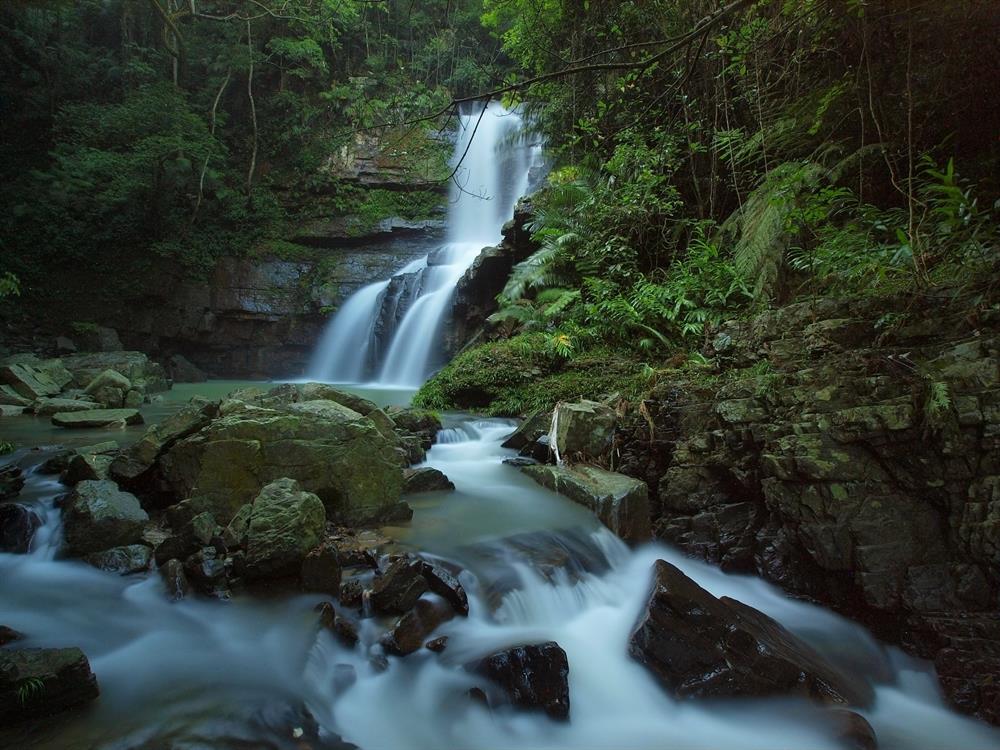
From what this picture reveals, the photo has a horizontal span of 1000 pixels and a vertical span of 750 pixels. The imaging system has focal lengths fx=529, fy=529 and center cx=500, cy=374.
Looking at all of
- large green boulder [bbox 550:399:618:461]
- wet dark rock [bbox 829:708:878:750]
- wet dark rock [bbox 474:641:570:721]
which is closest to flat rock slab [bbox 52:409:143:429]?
large green boulder [bbox 550:399:618:461]

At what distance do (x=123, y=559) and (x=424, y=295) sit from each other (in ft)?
38.4

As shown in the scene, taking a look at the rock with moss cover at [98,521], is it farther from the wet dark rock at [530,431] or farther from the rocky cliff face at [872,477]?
the rocky cliff face at [872,477]

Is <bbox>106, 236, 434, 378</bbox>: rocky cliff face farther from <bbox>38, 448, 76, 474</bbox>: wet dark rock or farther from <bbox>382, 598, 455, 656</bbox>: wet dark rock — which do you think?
<bbox>382, 598, 455, 656</bbox>: wet dark rock

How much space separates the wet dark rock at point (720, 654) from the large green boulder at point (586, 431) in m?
2.01

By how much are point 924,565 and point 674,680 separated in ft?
5.53

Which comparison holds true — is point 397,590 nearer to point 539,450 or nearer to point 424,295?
point 539,450

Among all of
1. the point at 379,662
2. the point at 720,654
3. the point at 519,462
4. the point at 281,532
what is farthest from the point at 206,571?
the point at 519,462

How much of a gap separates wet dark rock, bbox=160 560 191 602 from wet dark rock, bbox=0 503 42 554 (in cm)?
125

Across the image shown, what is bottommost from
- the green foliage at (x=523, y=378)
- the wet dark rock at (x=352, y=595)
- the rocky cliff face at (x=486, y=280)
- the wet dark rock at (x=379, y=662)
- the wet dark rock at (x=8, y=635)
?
the wet dark rock at (x=8, y=635)

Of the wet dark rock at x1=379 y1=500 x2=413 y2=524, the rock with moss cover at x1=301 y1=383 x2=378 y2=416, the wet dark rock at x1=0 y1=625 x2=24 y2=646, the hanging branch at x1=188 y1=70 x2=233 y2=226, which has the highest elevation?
the hanging branch at x1=188 y1=70 x2=233 y2=226

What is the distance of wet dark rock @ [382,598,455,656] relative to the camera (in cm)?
291

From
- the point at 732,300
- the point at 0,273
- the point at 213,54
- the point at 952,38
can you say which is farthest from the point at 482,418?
the point at 213,54

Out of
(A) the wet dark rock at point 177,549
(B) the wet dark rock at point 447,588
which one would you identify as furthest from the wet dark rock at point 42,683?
(B) the wet dark rock at point 447,588

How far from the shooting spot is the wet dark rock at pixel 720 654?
2807 mm
